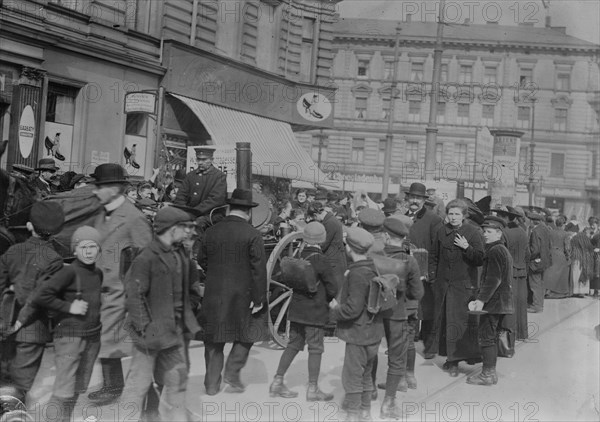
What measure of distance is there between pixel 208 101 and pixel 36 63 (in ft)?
15.8

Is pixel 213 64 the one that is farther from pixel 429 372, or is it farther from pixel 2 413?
pixel 2 413

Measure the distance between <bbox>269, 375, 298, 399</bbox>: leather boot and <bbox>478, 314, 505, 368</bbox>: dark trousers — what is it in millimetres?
2086

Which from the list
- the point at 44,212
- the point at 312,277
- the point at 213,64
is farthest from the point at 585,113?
the point at 44,212

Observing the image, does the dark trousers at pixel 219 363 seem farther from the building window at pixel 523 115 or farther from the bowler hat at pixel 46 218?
the building window at pixel 523 115

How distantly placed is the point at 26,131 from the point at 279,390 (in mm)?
7483

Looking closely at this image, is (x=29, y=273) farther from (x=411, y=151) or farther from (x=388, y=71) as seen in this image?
(x=411, y=151)

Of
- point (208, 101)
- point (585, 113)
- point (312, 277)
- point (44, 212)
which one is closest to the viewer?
point (44, 212)

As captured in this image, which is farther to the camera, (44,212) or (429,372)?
(429,372)

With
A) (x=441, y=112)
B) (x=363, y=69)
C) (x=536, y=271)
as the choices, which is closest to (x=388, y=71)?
(x=363, y=69)

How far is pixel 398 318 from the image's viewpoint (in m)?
5.03

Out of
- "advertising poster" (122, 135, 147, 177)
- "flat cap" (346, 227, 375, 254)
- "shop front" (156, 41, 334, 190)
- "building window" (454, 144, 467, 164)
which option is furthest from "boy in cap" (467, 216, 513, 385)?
"building window" (454, 144, 467, 164)

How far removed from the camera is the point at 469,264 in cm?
667

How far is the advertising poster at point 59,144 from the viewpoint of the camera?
9898mm

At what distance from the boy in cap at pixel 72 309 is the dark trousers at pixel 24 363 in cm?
29
